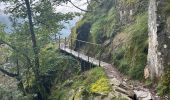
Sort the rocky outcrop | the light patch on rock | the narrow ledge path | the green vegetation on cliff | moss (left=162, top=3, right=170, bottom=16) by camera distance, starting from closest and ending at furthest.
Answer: the narrow ledge path → the rocky outcrop → moss (left=162, top=3, right=170, bottom=16) → the light patch on rock → the green vegetation on cliff

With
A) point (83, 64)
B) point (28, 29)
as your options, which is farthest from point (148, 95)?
point (28, 29)

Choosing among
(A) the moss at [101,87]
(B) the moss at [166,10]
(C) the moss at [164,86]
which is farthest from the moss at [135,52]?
(B) the moss at [166,10]

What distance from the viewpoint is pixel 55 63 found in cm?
1964

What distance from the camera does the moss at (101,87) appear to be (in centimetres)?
1236

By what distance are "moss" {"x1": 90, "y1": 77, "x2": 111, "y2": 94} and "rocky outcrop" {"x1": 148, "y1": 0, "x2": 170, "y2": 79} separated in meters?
1.88

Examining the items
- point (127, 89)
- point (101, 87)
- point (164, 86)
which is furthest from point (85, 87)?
point (164, 86)

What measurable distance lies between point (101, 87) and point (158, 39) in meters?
2.93

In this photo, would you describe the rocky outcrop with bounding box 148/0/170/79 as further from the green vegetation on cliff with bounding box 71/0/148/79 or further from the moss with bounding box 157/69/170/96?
the green vegetation on cliff with bounding box 71/0/148/79

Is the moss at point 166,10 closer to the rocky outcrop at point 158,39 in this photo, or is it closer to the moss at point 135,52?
the rocky outcrop at point 158,39

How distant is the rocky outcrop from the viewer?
12180mm

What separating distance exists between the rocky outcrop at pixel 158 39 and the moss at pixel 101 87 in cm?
188

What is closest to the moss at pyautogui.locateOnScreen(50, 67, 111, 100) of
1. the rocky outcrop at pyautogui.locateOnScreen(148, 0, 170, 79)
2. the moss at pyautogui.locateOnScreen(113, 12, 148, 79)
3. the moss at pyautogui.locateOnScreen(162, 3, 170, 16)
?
the moss at pyautogui.locateOnScreen(113, 12, 148, 79)

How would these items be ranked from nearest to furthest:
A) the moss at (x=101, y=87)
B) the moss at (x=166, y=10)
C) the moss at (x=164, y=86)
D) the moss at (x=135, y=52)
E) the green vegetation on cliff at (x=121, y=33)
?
the moss at (x=164, y=86) < the moss at (x=101, y=87) < the moss at (x=166, y=10) < the moss at (x=135, y=52) < the green vegetation on cliff at (x=121, y=33)

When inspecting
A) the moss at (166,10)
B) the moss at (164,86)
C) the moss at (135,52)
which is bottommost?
the moss at (164,86)
